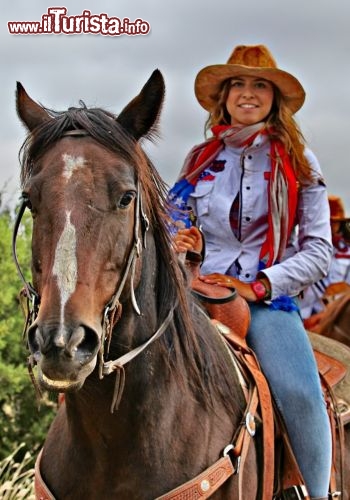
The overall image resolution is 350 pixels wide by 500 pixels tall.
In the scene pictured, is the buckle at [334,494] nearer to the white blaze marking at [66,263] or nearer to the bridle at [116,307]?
the bridle at [116,307]

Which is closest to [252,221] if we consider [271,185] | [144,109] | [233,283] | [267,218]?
[267,218]

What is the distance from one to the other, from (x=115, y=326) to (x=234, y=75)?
2.34 metres

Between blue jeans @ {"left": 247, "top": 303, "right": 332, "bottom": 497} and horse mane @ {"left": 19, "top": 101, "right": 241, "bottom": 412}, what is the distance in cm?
38

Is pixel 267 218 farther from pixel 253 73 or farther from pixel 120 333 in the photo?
pixel 120 333

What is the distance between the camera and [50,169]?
3.33m

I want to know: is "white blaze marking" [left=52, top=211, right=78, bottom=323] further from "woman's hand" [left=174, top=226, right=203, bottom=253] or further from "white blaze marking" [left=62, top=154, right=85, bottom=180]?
"woman's hand" [left=174, top=226, right=203, bottom=253]

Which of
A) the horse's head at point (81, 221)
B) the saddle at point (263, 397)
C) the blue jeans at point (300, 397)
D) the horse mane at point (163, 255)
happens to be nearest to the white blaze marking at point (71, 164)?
the horse's head at point (81, 221)

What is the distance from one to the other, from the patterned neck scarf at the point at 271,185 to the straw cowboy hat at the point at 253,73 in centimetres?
29

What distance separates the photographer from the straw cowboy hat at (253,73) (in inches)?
203

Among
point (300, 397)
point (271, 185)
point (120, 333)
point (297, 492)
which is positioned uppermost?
point (271, 185)

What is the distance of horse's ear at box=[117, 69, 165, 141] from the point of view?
3641mm

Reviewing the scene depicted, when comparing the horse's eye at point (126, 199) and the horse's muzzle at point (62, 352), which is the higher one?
the horse's eye at point (126, 199)

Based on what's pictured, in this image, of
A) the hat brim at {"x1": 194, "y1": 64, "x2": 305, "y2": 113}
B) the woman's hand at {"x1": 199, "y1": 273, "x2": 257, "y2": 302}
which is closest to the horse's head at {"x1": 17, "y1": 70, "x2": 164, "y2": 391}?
the woman's hand at {"x1": 199, "y1": 273, "x2": 257, "y2": 302}

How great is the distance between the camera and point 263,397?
4.20 m
